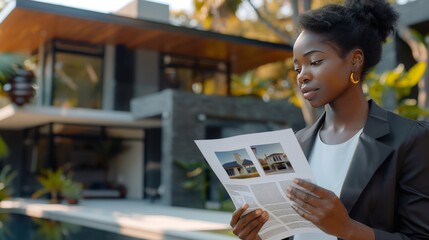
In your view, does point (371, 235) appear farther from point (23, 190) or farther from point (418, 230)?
point (23, 190)

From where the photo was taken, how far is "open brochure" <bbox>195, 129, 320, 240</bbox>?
1.28m

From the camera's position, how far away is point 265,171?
1.35m

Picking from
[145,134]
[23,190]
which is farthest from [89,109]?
[23,190]

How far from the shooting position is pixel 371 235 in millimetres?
1229

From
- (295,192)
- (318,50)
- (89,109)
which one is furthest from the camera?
(89,109)

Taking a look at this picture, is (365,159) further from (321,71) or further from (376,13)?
(376,13)

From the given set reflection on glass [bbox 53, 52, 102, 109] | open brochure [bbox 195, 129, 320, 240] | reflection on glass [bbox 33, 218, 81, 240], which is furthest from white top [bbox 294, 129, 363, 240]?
reflection on glass [bbox 53, 52, 102, 109]

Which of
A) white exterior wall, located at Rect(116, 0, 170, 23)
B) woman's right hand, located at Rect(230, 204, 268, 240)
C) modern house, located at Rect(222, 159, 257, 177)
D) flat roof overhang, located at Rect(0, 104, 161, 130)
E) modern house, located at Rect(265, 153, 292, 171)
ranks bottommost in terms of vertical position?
woman's right hand, located at Rect(230, 204, 268, 240)

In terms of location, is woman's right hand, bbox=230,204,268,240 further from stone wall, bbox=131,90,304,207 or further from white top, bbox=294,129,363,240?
stone wall, bbox=131,90,304,207

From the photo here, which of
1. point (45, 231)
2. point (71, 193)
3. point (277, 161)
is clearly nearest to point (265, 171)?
point (277, 161)

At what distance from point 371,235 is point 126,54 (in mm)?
17269

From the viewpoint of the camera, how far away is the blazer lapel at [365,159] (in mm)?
1293

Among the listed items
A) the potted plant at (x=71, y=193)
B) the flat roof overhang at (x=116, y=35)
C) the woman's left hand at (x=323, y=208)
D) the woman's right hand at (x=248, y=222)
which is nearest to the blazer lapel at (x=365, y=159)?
the woman's left hand at (x=323, y=208)

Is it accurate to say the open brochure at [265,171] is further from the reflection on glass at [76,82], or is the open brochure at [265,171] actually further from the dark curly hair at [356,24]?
the reflection on glass at [76,82]
